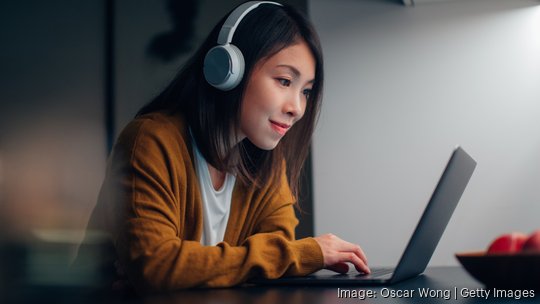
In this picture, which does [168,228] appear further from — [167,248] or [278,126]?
[278,126]

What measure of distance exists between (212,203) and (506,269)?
663 millimetres

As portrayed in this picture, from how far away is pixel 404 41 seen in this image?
2512mm

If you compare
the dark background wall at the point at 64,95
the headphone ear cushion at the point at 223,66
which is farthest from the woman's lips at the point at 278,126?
the dark background wall at the point at 64,95

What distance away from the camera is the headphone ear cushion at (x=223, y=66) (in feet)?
3.76

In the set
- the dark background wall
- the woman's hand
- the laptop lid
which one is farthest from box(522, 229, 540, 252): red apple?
the dark background wall

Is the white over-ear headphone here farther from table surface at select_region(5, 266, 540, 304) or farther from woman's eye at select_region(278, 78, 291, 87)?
table surface at select_region(5, 266, 540, 304)

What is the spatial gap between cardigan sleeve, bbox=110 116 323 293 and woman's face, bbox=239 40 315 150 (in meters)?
0.20

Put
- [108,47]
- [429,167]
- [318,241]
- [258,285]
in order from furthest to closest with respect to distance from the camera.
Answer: [429,167] → [108,47] → [318,241] → [258,285]

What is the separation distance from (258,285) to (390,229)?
1.62 m

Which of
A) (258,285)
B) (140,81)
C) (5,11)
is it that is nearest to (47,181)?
(5,11)

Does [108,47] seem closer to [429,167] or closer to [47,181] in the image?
[47,181]

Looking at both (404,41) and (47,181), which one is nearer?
(47,181)

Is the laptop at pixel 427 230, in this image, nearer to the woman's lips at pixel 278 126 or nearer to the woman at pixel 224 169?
the woman at pixel 224 169

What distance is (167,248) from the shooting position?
0.95 meters
